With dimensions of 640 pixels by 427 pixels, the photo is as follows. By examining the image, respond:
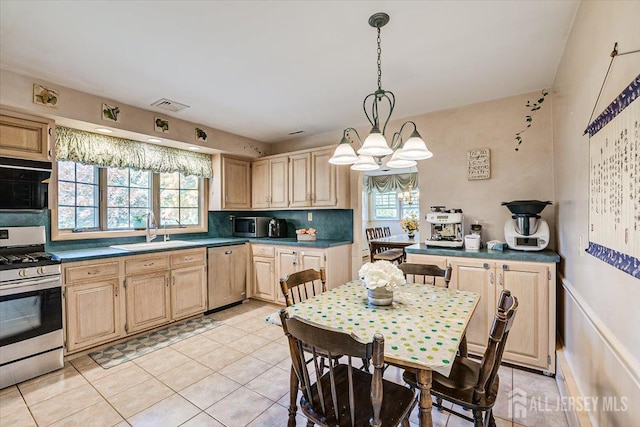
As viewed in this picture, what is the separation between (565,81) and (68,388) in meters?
4.25

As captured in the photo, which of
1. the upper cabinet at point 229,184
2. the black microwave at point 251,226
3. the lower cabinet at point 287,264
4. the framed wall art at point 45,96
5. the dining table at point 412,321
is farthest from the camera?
the black microwave at point 251,226

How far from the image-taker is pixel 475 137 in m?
3.08

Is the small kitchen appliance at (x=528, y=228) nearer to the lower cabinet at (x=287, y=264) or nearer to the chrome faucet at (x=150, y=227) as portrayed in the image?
the lower cabinet at (x=287, y=264)

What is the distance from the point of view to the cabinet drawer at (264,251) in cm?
404

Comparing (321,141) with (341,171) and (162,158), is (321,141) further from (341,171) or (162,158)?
(162,158)

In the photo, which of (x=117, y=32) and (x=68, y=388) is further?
(x=68, y=388)

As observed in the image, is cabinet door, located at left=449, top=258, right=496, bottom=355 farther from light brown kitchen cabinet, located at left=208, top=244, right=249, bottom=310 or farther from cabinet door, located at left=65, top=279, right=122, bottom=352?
cabinet door, located at left=65, top=279, right=122, bottom=352

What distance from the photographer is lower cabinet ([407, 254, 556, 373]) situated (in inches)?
90.1

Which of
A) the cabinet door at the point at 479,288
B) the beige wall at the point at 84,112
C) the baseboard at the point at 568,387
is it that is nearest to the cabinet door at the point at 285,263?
the beige wall at the point at 84,112

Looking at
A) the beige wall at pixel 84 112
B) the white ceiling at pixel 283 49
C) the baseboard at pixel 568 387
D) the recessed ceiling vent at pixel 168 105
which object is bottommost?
the baseboard at pixel 568 387

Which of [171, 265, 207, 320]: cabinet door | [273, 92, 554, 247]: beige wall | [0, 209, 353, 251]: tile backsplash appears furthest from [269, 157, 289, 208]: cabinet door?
[273, 92, 554, 247]: beige wall

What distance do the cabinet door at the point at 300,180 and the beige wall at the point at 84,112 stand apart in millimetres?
1025

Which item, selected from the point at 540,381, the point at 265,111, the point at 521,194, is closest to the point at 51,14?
the point at 265,111

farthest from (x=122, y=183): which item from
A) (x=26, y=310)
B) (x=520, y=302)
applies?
(x=520, y=302)
